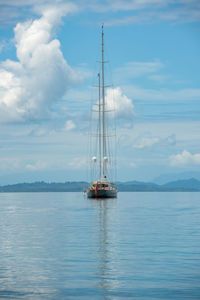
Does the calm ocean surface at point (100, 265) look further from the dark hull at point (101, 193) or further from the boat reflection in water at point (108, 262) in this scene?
the dark hull at point (101, 193)

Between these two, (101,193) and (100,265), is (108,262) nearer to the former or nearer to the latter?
(100,265)

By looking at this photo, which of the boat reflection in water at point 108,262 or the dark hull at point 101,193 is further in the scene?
the dark hull at point 101,193

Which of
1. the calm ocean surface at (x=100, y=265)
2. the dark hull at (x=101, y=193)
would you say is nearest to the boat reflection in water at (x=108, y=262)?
the calm ocean surface at (x=100, y=265)

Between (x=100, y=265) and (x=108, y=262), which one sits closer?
(x=100, y=265)

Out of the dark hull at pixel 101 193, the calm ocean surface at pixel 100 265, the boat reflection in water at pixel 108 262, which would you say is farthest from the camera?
the dark hull at pixel 101 193

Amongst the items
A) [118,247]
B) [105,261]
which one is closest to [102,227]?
[118,247]

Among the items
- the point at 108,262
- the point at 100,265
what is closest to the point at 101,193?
the point at 108,262

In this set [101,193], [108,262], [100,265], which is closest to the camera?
[100,265]

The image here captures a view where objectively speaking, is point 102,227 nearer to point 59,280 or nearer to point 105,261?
point 105,261

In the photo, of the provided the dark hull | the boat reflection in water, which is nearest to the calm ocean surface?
the boat reflection in water

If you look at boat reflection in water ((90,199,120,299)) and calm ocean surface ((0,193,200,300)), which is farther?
boat reflection in water ((90,199,120,299))

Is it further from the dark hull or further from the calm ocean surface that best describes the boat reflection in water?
the dark hull

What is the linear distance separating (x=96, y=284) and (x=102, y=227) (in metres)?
31.1

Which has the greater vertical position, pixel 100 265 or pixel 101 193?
pixel 101 193
